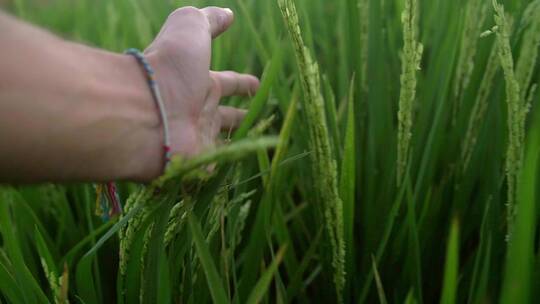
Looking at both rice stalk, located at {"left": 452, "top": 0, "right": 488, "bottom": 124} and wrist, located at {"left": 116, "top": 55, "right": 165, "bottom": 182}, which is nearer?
wrist, located at {"left": 116, "top": 55, "right": 165, "bottom": 182}

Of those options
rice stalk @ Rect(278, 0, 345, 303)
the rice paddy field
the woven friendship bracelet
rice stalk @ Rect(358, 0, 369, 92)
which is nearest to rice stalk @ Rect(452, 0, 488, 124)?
the rice paddy field

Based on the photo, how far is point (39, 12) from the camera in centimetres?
238

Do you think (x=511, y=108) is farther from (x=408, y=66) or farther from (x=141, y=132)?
(x=141, y=132)

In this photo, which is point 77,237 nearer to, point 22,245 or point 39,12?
point 22,245

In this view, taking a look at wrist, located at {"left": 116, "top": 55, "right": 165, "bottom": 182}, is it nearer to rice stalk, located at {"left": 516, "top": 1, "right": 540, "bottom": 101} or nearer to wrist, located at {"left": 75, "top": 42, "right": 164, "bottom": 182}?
wrist, located at {"left": 75, "top": 42, "right": 164, "bottom": 182}

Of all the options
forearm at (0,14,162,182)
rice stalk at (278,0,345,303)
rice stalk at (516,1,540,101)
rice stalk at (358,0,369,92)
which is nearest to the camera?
forearm at (0,14,162,182)

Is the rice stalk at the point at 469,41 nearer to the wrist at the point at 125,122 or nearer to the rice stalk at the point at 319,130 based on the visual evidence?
the rice stalk at the point at 319,130

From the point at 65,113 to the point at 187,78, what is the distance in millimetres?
167

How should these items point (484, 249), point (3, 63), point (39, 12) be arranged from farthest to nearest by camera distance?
point (39, 12)
point (484, 249)
point (3, 63)

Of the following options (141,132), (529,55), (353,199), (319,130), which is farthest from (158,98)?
(529,55)

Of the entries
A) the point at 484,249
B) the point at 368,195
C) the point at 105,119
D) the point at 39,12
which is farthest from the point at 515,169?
the point at 39,12

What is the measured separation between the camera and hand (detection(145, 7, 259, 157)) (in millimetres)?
551

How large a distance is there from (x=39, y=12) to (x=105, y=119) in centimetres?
216

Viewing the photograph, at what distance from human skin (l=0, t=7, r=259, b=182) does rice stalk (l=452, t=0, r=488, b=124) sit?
0.33m
